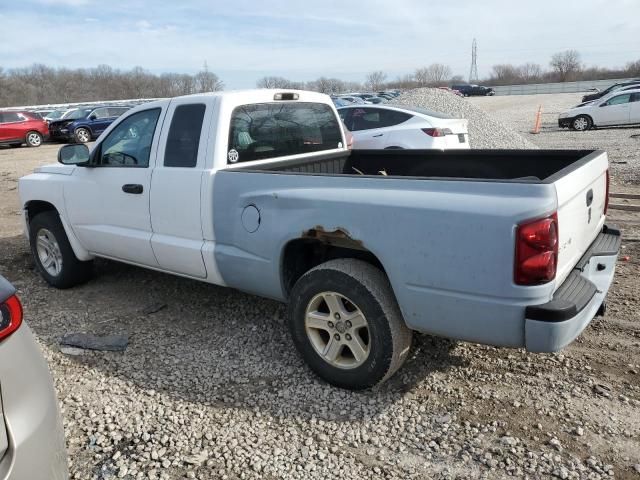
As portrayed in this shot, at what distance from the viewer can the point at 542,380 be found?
345 cm

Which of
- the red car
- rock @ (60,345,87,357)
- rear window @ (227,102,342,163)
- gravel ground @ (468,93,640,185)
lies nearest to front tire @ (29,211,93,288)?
rock @ (60,345,87,357)

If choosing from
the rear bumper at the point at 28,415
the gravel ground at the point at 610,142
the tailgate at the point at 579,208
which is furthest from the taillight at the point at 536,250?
the gravel ground at the point at 610,142

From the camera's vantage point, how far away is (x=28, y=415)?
2014mm

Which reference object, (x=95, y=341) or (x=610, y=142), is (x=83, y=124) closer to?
(x=610, y=142)

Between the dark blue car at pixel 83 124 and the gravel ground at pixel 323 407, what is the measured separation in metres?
21.7

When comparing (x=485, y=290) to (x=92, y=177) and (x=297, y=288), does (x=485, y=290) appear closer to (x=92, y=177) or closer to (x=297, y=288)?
(x=297, y=288)

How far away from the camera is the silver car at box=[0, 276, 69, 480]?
6.32 ft

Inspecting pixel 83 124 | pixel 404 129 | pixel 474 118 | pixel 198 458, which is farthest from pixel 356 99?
pixel 198 458

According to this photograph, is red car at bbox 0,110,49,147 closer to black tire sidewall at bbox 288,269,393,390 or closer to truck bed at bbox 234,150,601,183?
truck bed at bbox 234,150,601,183

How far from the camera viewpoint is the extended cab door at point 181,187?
13.1 ft

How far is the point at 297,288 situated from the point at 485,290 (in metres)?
1.24

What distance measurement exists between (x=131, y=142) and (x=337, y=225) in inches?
92.0

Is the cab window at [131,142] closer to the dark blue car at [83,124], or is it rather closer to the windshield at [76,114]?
the dark blue car at [83,124]

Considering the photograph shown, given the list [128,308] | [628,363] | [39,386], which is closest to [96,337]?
[128,308]
